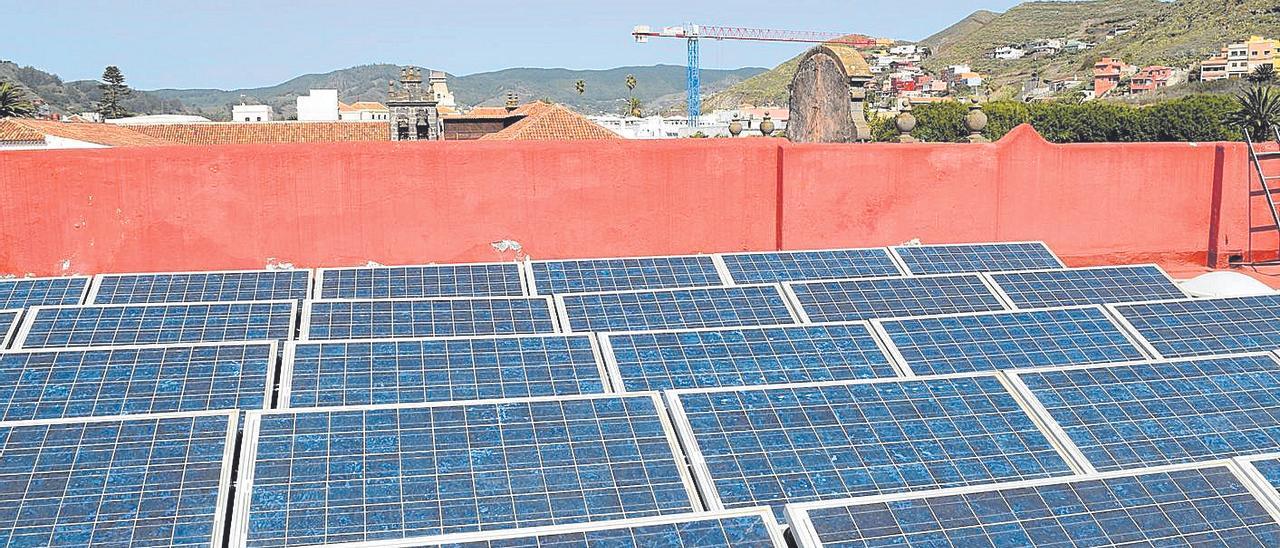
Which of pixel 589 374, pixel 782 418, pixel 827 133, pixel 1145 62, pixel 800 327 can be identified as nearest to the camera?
pixel 782 418

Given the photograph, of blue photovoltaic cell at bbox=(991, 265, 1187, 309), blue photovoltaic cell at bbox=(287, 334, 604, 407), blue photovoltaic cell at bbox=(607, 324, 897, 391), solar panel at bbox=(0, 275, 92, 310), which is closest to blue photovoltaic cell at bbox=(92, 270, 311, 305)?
solar panel at bbox=(0, 275, 92, 310)

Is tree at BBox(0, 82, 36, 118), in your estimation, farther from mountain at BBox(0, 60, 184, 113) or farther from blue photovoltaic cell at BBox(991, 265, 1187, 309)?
mountain at BBox(0, 60, 184, 113)

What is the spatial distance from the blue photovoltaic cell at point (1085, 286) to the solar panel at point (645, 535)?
559 centimetres

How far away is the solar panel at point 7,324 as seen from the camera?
25.4 ft

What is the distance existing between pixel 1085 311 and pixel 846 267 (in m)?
2.71

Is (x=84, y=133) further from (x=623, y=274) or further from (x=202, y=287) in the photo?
(x=623, y=274)

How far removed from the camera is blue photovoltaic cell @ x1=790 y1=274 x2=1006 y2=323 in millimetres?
9195

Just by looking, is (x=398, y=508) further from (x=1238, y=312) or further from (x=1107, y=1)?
(x=1107, y=1)

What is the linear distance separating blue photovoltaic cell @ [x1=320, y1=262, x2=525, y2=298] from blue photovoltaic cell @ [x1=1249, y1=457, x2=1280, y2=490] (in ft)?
20.5

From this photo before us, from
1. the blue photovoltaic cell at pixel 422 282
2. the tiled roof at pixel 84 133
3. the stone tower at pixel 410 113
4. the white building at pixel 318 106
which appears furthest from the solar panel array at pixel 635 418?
the white building at pixel 318 106

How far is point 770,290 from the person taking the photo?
9.51 m

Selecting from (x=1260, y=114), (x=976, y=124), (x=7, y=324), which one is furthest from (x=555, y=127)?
(x=7, y=324)

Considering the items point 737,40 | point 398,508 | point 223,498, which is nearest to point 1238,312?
point 398,508

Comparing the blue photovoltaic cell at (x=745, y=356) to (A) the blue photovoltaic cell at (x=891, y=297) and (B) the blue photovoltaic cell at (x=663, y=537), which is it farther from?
(B) the blue photovoltaic cell at (x=663, y=537)
